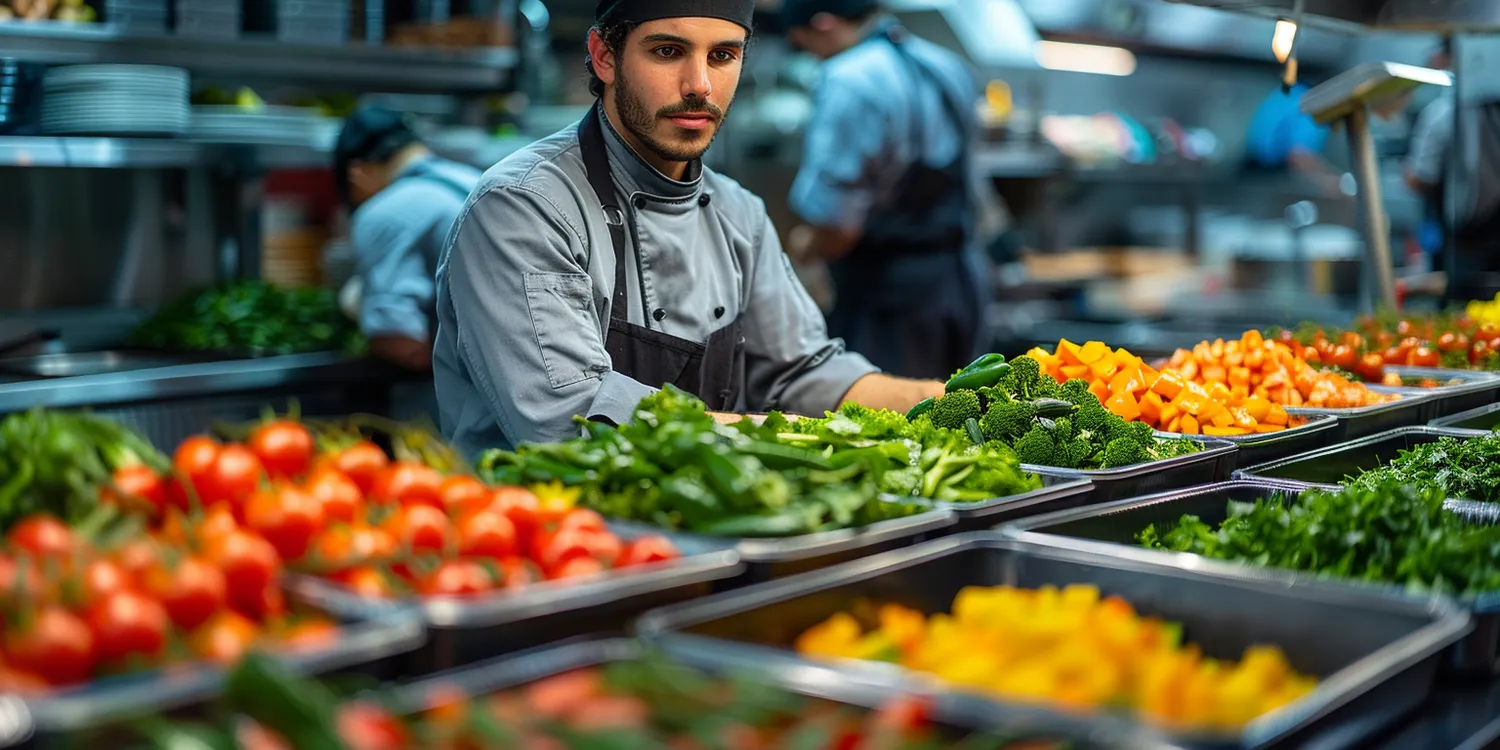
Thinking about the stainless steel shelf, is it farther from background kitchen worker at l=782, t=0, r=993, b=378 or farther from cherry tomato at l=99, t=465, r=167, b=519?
cherry tomato at l=99, t=465, r=167, b=519

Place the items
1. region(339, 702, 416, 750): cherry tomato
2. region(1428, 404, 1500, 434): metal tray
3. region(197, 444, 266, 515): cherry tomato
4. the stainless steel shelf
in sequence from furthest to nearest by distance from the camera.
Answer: the stainless steel shelf → region(1428, 404, 1500, 434): metal tray → region(197, 444, 266, 515): cherry tomato → region(339, 702, 416, 750): cherry tomato

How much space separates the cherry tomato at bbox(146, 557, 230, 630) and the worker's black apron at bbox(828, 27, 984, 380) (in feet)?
15.5

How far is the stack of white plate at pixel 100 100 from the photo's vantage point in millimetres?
4629

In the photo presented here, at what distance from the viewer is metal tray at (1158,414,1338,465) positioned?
287cm

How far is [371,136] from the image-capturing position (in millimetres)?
5090

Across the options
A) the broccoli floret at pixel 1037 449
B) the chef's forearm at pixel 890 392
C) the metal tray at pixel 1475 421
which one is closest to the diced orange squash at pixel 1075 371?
the chef's forearm at pixel 890 392

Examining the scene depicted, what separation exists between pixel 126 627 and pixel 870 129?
187 inches

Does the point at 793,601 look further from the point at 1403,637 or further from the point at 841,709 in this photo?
the point at 1403,637

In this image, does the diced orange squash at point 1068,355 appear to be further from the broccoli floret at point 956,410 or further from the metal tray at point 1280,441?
the broccoli floret at point 956,410

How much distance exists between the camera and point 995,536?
205 centimetres

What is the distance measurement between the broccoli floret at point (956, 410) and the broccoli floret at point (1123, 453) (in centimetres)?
26

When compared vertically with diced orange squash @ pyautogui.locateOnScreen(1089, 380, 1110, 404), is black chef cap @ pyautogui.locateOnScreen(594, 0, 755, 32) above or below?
above

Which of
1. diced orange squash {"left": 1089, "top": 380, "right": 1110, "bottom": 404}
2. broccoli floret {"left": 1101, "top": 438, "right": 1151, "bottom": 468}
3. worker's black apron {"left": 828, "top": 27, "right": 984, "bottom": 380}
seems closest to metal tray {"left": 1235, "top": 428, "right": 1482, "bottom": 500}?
broccoli floret {"left": 1101, "top": 438, "right": 1151, "bottom": 468}

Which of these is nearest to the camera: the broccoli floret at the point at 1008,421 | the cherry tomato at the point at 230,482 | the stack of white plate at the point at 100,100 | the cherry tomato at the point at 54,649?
the cherry tomato at the point at 54,649
